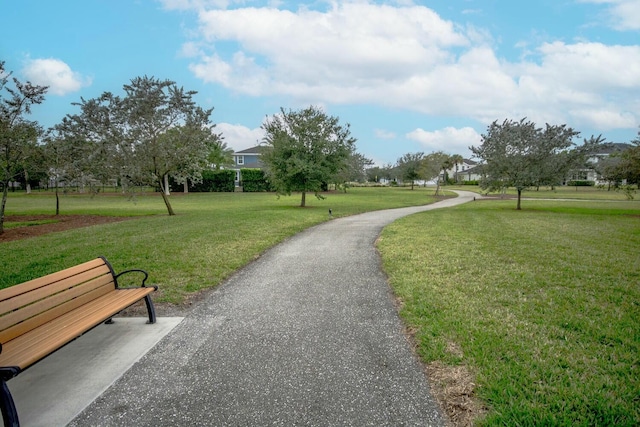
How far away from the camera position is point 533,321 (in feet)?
14.7

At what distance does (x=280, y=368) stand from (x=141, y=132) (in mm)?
17460

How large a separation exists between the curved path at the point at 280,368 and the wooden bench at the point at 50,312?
1.98 ft

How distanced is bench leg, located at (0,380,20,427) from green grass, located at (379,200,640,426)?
138 inches

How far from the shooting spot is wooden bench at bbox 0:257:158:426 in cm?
283

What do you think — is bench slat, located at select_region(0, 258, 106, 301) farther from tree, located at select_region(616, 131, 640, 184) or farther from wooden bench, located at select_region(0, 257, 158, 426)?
tree, located at select_region(616, 131, 640, 184)

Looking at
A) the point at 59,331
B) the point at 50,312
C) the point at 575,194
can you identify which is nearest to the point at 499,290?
the point at 59,331

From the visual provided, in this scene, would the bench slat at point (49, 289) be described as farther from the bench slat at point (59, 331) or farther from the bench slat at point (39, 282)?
the bench slat at point (59, 331)

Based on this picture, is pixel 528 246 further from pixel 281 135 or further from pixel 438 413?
pixel 281 135

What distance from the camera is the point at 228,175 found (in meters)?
48.3

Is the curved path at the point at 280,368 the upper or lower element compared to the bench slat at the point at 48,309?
lower

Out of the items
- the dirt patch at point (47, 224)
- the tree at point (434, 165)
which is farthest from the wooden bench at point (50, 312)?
the tree at point (434, 165)

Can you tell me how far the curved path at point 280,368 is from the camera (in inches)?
110

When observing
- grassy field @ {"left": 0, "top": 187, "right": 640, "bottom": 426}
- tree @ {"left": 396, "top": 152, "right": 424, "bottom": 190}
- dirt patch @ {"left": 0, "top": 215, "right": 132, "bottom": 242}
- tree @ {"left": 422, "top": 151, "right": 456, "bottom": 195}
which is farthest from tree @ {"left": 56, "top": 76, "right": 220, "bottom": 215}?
tree @ {"left": 396, "top": 152, "right": 424, "bottom": 190}

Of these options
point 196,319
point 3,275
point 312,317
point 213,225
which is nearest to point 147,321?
point 196,319
